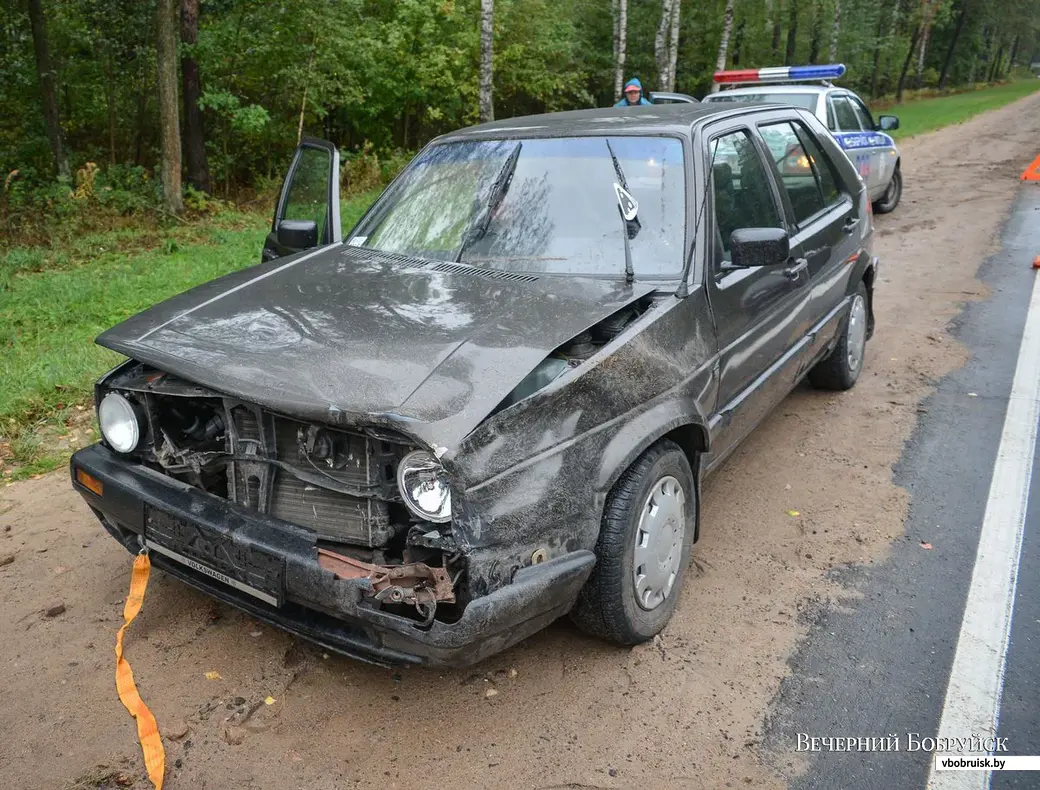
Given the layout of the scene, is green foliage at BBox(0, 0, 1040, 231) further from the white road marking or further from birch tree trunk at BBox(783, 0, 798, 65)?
birch tree trunk at BBox(783, 0, 798, 65)

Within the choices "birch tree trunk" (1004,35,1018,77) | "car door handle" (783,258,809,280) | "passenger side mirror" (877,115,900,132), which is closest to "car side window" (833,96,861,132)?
"passenger side mirror" (877,115,900,132)

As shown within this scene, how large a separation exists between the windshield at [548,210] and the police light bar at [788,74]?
30.0 feet

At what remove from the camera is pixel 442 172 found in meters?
4.26

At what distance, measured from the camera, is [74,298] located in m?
7.91

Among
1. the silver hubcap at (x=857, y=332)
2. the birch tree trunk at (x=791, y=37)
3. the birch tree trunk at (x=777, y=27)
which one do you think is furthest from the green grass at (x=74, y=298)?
the birch tree trunk at (x=791, y=37)

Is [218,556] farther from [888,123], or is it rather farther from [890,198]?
[890,198]

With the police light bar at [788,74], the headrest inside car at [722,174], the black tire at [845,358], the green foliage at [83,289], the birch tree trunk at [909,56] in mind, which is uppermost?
the birch tree trunk at [909,56]

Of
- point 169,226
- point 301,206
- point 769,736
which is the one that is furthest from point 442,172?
point 169,226

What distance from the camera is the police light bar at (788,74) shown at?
460 inches

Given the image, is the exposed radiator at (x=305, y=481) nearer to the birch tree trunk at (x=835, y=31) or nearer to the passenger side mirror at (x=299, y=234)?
the passenger side mirror at (x=299, y=234)

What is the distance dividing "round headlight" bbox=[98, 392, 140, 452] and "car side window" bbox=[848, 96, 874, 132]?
35.1 ft

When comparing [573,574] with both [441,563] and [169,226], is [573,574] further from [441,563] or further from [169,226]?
[169,226]

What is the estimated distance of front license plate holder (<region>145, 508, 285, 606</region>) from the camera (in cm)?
266

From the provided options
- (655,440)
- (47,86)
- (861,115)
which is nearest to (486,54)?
(861,115)
